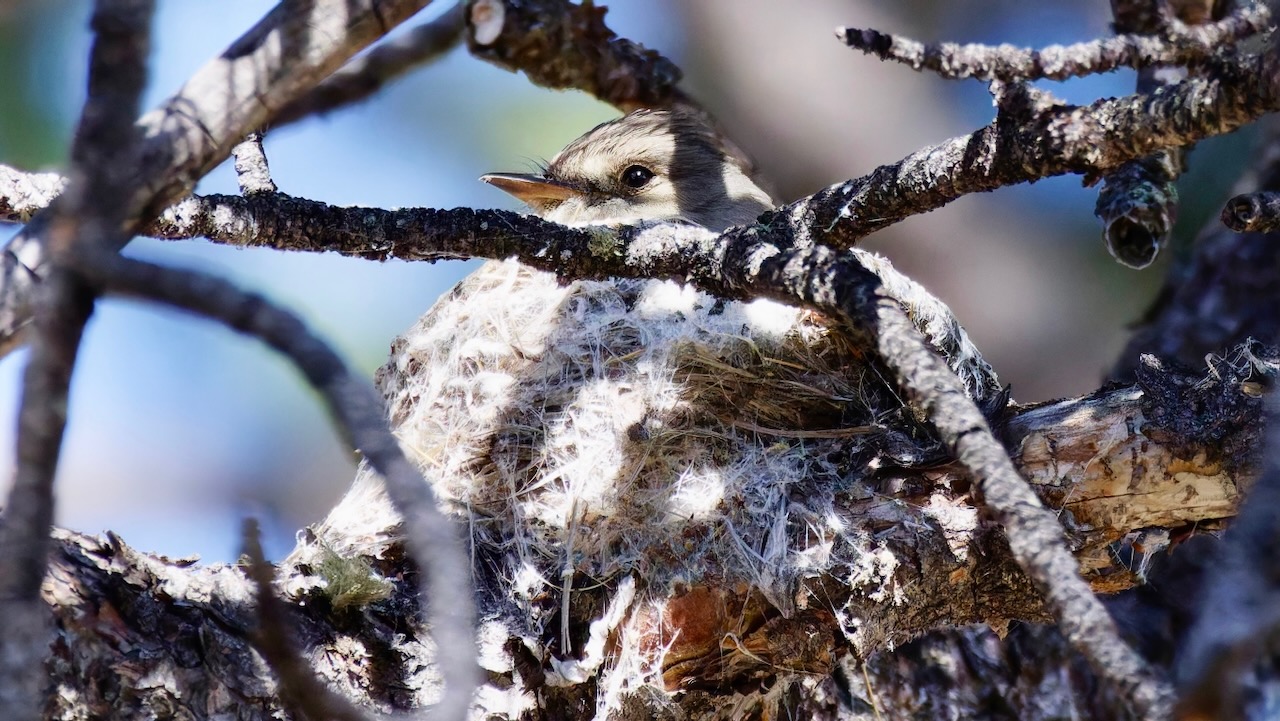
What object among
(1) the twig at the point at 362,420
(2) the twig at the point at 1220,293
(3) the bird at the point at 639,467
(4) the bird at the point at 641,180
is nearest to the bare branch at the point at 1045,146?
(3) the bird at the point at 639,467

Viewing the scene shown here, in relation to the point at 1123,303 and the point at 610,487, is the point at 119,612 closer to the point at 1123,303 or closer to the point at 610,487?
the point at 610,487

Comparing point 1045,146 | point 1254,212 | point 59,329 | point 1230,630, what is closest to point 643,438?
point 1045,146

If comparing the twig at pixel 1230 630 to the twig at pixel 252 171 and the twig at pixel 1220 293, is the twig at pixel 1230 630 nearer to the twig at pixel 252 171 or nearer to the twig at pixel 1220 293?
the twig at pixel 252 171

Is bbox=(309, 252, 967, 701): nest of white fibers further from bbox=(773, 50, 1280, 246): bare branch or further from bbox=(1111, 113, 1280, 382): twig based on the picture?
bbox=(1111, 113, 1280, 382): twig

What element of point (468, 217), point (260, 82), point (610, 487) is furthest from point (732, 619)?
point (260, 82)

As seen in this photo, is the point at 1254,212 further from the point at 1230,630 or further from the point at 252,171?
the point at 252,171
